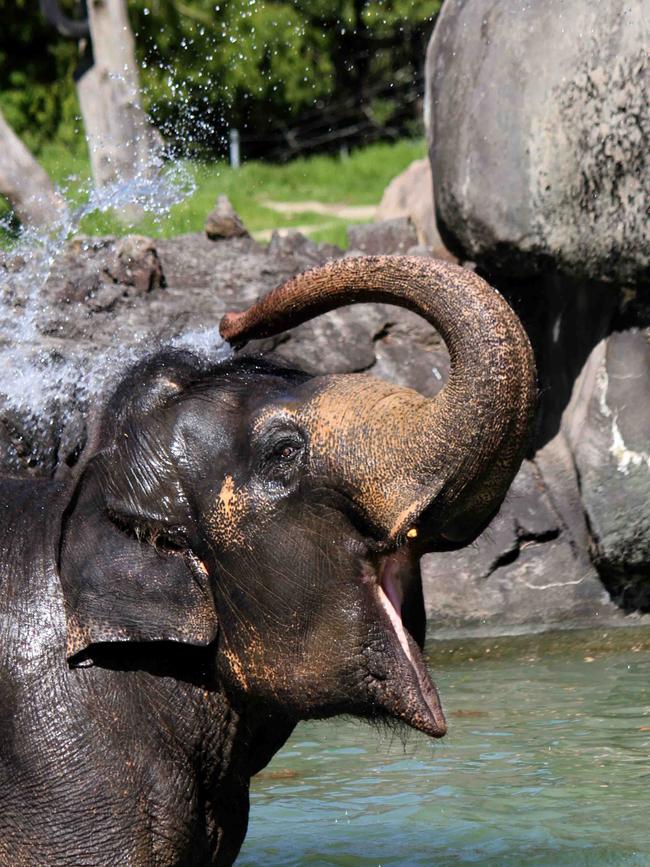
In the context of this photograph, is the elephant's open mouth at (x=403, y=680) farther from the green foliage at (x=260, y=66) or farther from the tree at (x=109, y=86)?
the green foliage at (x=260, y=66)

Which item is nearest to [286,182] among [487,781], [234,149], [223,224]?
[234,149]

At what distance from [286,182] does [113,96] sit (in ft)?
25.3

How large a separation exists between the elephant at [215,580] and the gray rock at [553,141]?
448 centimetres

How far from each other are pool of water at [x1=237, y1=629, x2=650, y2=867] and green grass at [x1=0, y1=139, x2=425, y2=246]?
8.72 m

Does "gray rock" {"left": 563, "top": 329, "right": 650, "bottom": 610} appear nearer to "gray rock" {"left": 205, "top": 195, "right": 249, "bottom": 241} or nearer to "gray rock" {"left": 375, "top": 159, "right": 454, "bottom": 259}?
"gray rock" {"left": 375, "top": 159, "right": 454, "bottom": 259}

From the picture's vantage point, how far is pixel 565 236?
25.1ft

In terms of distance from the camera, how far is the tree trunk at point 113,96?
48.1 ft

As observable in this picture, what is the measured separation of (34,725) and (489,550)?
499cm

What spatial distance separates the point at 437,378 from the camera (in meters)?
8.49

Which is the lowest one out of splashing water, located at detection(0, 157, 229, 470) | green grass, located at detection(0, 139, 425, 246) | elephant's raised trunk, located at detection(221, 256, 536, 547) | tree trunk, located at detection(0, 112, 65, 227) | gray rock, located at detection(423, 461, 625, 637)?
green grass, located at detection(0, 139, 425, 246)

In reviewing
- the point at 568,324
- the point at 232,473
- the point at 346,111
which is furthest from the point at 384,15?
the point at 232,473

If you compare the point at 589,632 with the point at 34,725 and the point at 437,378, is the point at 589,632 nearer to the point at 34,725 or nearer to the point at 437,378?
the point at 437,378

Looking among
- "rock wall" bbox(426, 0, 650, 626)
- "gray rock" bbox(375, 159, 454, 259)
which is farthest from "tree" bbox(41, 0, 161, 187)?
"rock wall" bbox(426, 0, 650, 626)

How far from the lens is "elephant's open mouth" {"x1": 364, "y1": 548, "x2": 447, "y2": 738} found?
308cm
